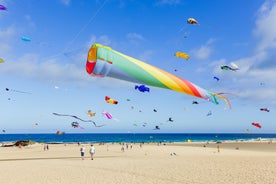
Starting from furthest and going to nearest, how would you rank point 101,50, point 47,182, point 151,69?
1. point 47,182
2. point 151,69
3. point 101,50

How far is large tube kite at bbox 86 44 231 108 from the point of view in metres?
4.70

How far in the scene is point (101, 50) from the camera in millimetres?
4742

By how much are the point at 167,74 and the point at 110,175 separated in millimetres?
10420

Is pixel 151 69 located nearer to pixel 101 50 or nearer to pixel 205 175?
pixel 101 50

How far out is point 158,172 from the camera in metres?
15.6

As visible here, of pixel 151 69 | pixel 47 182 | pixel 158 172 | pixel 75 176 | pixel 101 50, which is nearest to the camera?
pixel 101 50

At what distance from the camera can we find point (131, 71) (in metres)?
4.88

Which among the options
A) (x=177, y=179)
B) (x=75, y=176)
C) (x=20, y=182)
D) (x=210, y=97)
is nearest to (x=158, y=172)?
(x=177, y=179)

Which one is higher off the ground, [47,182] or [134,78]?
[134,78]

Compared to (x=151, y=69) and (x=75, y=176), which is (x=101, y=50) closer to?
(x=151, y=69)

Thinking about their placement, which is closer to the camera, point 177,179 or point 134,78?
point 134,78

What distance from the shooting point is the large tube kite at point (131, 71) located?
4698mm

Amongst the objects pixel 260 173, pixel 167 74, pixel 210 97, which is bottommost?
pixel 260 173

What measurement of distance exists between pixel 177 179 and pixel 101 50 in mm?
9994
